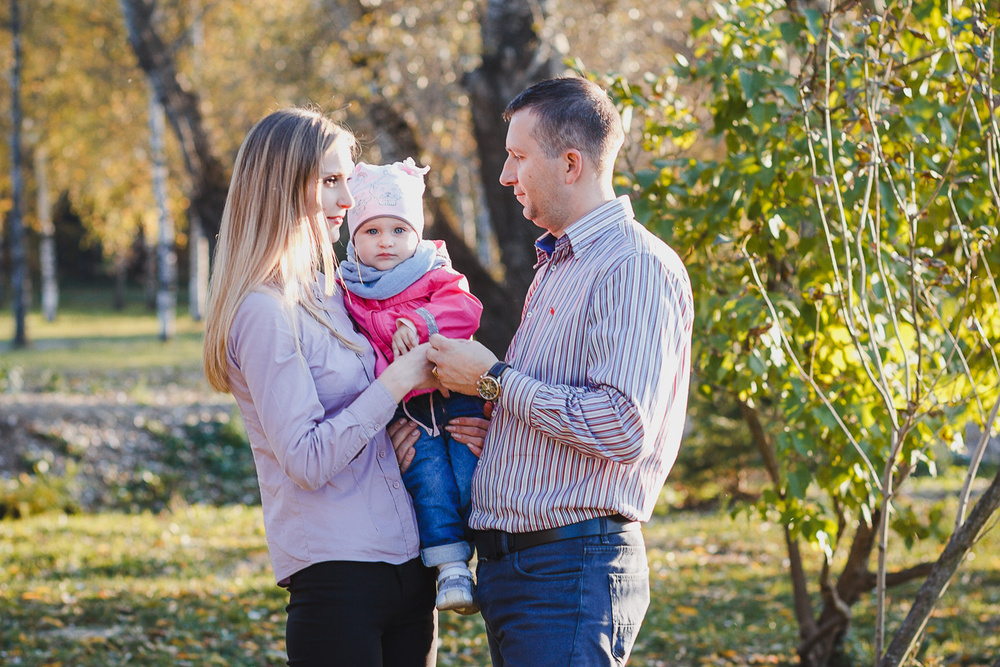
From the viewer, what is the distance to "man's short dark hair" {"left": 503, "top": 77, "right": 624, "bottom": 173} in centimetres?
235

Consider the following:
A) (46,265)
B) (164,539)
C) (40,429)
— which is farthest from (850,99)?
(46,265)

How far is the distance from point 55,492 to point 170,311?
635 inches

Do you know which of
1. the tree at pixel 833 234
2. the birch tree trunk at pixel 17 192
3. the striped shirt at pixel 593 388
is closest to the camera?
the striped shirt at pixel 593 388

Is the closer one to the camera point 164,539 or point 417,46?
point 164,539

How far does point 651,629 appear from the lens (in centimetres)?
596

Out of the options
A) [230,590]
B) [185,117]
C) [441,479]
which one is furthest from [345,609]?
[185,117]

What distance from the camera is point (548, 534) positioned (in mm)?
2289

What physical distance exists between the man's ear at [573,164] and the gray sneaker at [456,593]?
3.34ft

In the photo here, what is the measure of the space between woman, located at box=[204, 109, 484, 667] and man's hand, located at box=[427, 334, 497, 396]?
0.05 meters

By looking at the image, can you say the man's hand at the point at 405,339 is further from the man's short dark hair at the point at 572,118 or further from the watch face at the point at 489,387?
the man's short dark hair at the point at 572,118

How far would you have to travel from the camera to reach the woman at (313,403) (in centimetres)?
231

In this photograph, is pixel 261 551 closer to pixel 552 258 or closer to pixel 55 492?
pixel 55 492

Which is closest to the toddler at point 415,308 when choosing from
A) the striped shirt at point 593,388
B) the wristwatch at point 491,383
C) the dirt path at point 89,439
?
the striped shirt at point 593,388

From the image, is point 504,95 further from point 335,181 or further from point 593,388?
point 593,388
